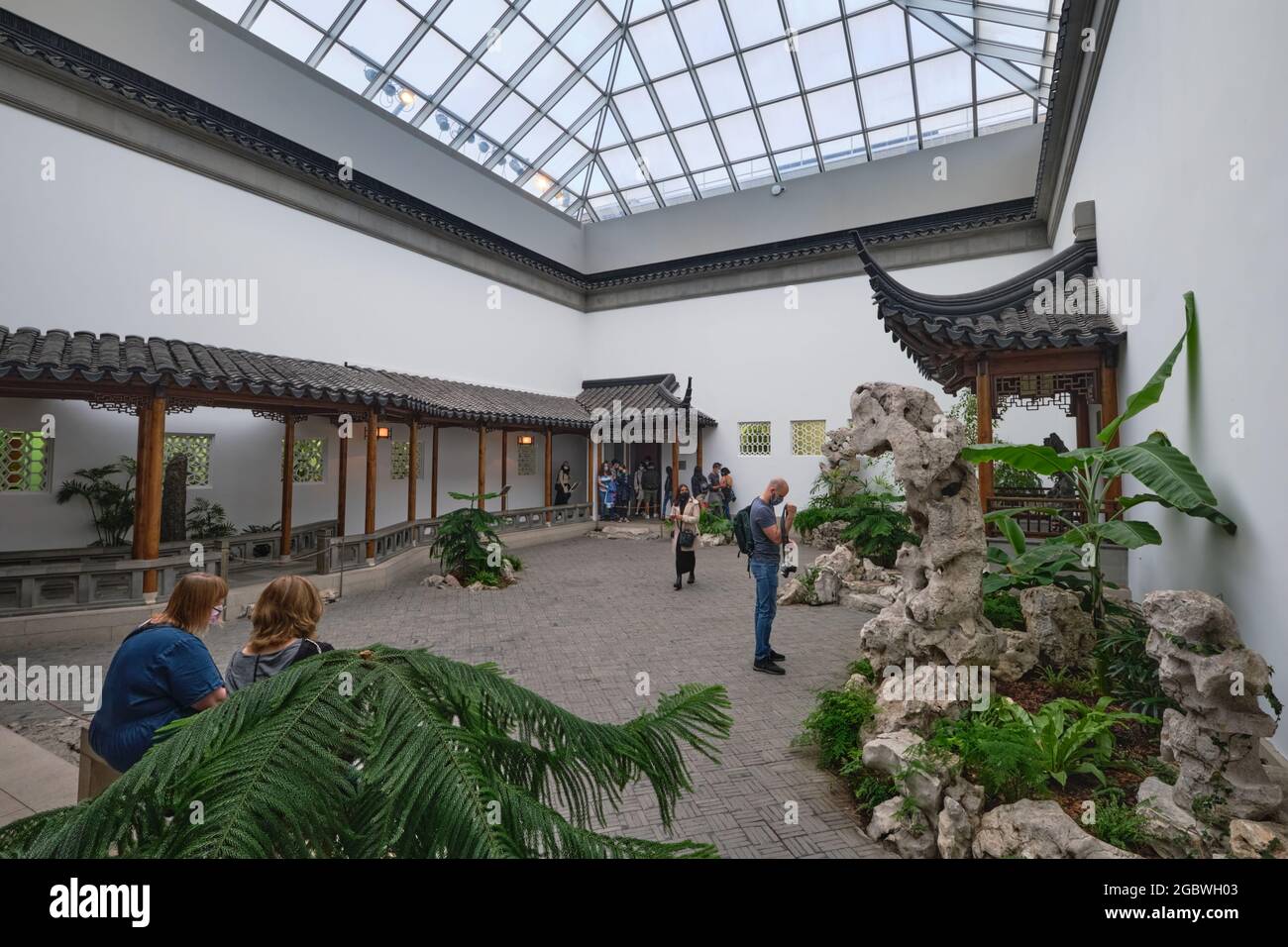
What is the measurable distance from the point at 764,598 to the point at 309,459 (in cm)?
1077

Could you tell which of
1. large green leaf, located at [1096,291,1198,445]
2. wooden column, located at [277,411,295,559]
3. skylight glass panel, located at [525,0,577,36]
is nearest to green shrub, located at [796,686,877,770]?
large green leaf, located at [1096,291,1198,445]

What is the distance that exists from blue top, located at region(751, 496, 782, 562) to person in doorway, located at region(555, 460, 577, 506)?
13507 millimetres

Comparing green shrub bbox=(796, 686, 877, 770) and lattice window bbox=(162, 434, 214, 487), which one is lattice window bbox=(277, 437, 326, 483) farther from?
green shrub bbox=(796, 686, 877, 770)

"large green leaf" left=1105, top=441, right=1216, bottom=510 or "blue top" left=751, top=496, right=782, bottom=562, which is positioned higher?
"large green leaf" left=1105, top=441, right=1216, bottom=510

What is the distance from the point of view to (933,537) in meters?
4.88

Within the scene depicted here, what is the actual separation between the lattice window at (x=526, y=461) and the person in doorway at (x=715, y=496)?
18.7ft

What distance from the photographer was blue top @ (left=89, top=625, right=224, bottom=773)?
93.1 inches

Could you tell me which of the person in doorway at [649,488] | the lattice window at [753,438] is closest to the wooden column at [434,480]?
the person in doorway at [649,488]

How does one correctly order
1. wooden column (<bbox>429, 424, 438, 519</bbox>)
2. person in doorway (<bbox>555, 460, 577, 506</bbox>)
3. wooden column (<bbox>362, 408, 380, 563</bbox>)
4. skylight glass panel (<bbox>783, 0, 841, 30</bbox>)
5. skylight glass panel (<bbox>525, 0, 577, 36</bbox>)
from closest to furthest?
1. wooden column (<bbox>362, 408, 380, 563</bbox>)
2. skylight glass panel (<bbox>783, 0, 841, 30</bbox>)
3. wooden column (<bbox>429, 424, 438, 519</bbox>)
4. skylight glass panel (<bbox>525, 0, 577, 36</bbox>)
5. person in doorway (<bbox>555, 460, 577, 506</bbox>)

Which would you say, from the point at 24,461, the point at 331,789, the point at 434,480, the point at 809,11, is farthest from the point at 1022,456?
the point at 809,11

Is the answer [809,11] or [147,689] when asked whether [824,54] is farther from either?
[147,689]

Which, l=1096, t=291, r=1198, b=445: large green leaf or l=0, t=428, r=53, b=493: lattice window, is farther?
l=0, t=428, r=53, b=493: lattice window

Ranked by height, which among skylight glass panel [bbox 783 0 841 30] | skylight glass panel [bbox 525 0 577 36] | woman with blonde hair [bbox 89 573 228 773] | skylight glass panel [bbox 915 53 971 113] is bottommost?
woman with blonde hair [bbox 89 573 228 773]

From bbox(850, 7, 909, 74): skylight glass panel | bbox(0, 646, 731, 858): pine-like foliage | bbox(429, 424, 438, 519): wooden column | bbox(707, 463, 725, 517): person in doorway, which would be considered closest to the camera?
bbox(0, 646, 731, 858): pine-like foliage
